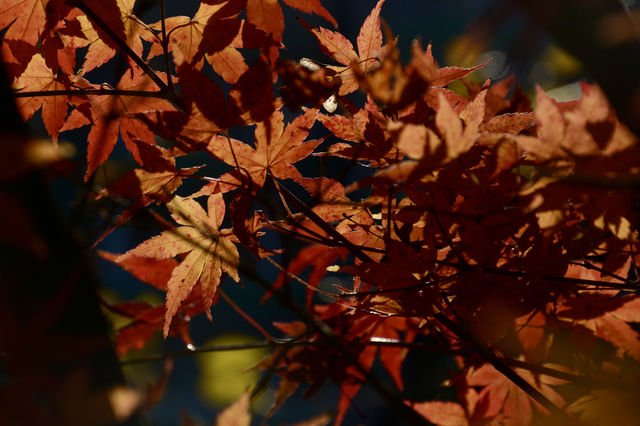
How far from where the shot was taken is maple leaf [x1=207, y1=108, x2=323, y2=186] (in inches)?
23.3

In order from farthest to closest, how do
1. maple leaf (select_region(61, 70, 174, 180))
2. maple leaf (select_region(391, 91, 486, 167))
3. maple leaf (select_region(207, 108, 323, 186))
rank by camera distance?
maple leaf (select_region(61, 70, 174, 180)) → maple leaf (select_region(207, 108, 323, 186)) → maple leaf (select_region(391, 91, 486, 167))

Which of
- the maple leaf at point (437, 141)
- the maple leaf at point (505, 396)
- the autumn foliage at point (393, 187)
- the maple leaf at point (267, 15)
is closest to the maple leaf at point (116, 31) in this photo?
the autumn foliage at point (393, 187)

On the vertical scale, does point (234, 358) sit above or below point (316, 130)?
below

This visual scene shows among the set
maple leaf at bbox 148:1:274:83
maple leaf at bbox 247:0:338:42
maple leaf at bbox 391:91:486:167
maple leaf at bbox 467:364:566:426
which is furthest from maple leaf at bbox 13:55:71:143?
maple leaf at bbox 467:364:566:426

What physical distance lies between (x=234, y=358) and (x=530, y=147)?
2504 mm

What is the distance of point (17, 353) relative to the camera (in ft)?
1.34

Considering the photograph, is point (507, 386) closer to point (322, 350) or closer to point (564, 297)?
point (564, 297)

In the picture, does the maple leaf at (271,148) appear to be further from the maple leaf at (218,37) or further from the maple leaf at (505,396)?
the maple leaf at (505,396)

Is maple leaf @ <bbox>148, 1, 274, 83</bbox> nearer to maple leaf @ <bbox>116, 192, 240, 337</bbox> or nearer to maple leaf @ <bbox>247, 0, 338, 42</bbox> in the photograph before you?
maple leaf @ <bbox>247, 0, 338, 42</bbox>

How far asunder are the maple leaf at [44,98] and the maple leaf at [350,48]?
401mm

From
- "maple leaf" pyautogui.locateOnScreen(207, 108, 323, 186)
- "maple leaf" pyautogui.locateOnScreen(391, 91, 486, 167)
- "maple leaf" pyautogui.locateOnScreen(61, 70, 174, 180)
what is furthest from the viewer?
"maple leaf" pyautogui.locateOnScreen(61, 70, 174, 180)

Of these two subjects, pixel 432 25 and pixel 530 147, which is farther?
pixel 432 25

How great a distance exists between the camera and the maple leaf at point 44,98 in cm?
73

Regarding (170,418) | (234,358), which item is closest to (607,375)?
→ (234,358)
